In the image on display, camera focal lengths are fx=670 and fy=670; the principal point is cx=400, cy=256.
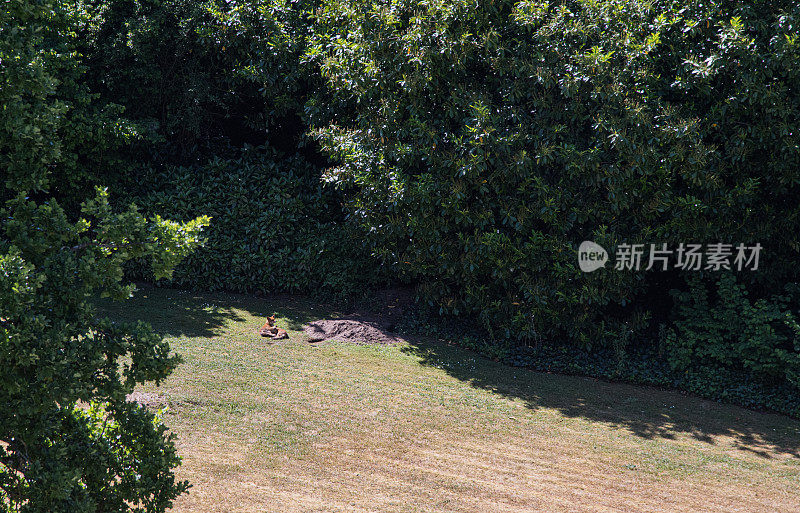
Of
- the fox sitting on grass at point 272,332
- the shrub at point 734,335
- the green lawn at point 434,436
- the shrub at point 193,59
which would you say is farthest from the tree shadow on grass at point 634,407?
the shrub at point 193,59

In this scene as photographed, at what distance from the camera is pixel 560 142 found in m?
8.15

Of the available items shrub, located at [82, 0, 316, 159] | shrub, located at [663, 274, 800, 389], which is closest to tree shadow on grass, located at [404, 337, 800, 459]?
shrub, located at [663, 274, 800, 389]

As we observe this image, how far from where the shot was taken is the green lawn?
200 inches

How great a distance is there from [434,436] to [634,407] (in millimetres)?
2649

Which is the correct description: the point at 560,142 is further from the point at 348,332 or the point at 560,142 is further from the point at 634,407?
the point at 348,332

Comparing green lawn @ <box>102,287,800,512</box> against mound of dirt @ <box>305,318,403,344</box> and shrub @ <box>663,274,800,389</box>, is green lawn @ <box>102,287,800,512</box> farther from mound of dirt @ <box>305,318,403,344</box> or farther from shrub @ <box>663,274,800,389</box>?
shrub @ <box>663,274,800,389</box>

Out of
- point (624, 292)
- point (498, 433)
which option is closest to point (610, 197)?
point (624, 292)

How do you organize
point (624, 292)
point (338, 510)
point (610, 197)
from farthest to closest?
1. point (624, 292)
2. point (610, 197)
3. point (338, 510)

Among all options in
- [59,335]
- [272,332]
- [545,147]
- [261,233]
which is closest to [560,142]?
[545,147]

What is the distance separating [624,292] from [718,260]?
1.19 m

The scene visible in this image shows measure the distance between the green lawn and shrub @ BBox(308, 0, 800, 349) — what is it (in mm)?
1221

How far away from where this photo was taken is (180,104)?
11008 mm

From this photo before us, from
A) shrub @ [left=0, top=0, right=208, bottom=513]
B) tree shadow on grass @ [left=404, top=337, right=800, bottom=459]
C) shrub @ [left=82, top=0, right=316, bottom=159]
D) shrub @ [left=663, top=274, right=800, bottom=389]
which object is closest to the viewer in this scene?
shrub @ [left=0, top=0, right=208, bottom=513]

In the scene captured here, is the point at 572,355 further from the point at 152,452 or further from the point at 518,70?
the point at 152,452
